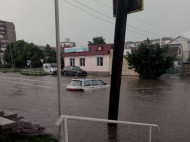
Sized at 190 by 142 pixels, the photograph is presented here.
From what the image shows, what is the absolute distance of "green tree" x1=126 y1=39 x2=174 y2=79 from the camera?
22.2m

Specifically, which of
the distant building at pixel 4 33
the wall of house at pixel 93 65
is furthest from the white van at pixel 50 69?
the distant building at pixel 4 33

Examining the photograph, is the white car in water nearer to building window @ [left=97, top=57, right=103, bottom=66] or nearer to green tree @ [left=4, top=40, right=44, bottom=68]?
building window @ [left=97, top=57, right=103, bottom=66]

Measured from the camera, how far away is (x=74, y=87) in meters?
14.3

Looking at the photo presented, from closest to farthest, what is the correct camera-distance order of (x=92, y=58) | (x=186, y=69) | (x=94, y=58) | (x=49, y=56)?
(x=186, y=69)
(x=94, y=58)
(x=92, y=58)
(x=49, y=56)

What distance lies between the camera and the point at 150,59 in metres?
22.3

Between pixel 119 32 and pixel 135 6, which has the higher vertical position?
pixel 135 6

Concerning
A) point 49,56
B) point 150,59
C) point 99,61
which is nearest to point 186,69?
point 150,59

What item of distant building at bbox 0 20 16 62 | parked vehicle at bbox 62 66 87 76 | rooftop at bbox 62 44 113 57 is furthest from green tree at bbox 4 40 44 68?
distant building at bbox 0 20 16 62

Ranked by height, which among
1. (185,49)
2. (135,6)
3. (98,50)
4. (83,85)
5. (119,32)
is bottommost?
(83,85)

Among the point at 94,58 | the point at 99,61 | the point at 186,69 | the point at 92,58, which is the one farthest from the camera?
the point at 92,58

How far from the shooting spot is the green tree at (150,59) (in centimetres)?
2222

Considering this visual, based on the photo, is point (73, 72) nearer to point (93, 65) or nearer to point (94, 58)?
point (93, 65)

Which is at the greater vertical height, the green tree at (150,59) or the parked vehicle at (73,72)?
the green tree at (150,59)

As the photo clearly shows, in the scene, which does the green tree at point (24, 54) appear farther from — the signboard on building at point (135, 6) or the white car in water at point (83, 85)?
the signboard on building at point (135, 6)
